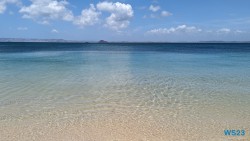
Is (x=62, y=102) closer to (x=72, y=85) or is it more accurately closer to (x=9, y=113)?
(x=9, y=113)

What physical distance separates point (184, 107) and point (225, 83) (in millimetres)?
5402

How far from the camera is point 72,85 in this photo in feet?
39.6

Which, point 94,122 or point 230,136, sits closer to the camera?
point 230,136

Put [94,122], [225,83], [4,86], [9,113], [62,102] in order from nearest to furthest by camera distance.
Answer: [94,122] < [9,113] < [62,102] < [4,86] < [225,83]

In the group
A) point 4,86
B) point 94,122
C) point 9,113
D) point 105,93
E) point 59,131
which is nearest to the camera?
point 59,131

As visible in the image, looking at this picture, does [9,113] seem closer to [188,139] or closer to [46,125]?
[46,125]

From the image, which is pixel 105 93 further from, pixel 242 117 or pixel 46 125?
pixel 242 117

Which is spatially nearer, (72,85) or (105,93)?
(105,93)

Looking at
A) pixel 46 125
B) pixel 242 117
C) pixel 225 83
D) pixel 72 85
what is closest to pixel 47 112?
pixel 46 125

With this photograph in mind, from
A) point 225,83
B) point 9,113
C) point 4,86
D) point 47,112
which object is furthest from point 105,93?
point 225,83

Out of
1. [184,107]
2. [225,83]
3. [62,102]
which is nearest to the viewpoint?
[184,107]

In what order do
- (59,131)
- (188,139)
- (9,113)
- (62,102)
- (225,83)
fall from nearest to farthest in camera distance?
(188,139), (59,131), (9,113), (62,102), (225,83)

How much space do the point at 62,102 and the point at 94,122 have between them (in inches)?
93.5

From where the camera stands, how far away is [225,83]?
497 inches
